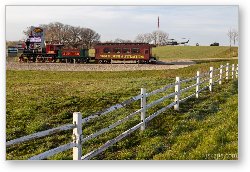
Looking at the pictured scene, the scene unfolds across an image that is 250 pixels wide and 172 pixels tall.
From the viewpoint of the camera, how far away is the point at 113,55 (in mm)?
30406

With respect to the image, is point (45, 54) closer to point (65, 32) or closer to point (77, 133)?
point (65, 32)

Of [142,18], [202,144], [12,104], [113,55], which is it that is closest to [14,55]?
[12,104]

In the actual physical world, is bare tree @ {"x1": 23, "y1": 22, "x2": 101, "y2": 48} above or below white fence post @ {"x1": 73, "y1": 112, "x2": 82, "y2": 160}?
above

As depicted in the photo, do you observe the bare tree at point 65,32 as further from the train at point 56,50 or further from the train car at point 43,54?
the train car at point 43,54

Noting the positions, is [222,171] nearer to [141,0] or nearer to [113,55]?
[141,0]

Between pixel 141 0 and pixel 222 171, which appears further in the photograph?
pixel 141 0

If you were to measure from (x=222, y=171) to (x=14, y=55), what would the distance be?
507cm

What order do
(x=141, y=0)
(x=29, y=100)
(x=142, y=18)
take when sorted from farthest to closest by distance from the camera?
(x=29, y=100), (x=142, y=18), (x=141, y=0)

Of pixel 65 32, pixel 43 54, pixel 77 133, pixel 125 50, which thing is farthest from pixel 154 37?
pixel 125 50

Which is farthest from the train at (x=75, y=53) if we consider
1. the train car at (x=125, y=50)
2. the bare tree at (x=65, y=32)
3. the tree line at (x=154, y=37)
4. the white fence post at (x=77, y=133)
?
the white fence post at (x=77, y=133)

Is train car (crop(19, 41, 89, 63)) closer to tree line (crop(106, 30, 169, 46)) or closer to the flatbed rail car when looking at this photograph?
the flatbed rail car

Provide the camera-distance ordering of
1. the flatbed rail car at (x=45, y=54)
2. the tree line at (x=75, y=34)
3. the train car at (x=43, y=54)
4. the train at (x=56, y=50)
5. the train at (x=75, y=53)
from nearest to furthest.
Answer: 1. the tree line at (x=75, y=34)
2. the train at (x=56, y=50)
3. the train car at (x=43, y=54)
4. the flatbed rail car at (x=45, y=54)
5. the train at (x=75, y=53)

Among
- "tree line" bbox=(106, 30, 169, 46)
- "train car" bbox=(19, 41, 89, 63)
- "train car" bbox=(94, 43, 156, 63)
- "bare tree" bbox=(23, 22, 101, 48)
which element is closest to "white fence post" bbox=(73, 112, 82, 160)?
"bare tree" bbox=(23, 22, 101, 48)

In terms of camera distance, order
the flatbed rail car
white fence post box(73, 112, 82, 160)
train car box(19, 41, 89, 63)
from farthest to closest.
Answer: the flatbed rail car, train car box(19, 41, 89, 63), white fence post box(73, 112, 82, 160)
